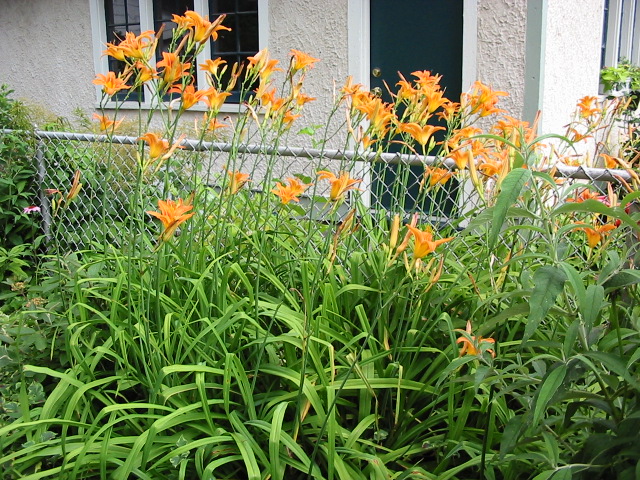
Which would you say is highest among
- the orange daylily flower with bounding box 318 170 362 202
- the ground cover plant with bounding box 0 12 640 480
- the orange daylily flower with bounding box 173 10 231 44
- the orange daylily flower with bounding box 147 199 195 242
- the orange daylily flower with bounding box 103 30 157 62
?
the orange daylily flower with bounding box 173 10 231 44

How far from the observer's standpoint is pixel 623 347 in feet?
4.75

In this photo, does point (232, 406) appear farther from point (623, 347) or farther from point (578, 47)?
point (578, 47)

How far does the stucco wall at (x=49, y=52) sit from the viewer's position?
844cm

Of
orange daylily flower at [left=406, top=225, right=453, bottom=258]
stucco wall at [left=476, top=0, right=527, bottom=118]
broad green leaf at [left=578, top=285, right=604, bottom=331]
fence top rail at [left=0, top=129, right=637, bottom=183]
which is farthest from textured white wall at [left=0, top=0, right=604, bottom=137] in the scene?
broad green leaf at [left=578, top=285, right=604, bottom=331]

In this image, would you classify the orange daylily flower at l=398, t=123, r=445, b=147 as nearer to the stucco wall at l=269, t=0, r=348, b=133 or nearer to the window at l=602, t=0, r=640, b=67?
the stucco wall at l=269, t=0, r=348, b=133

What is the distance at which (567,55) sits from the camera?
582 cm

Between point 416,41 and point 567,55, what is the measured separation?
1.31 m

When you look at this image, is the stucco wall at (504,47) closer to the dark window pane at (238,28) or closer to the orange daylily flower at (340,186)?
the dark window pane at (238,28)

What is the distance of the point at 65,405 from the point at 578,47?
554 centimetres

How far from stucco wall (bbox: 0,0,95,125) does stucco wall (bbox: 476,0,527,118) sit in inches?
200

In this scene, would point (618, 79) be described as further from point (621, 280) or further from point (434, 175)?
point (621, 280)

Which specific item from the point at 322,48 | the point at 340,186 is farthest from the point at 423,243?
the point at 322,48

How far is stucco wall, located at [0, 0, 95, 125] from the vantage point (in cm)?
844

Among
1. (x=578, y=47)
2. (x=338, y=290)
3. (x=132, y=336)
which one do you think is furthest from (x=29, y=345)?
(x=578, y=47)
